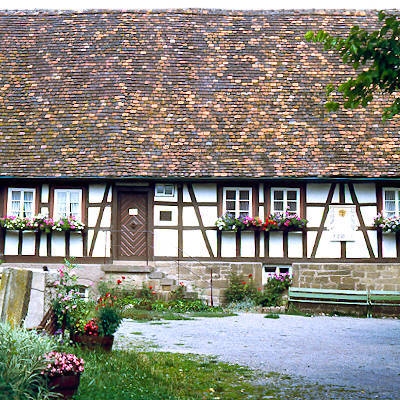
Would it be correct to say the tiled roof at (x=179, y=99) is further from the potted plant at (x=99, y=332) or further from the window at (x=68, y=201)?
the potted plant at (x=99, y=332)

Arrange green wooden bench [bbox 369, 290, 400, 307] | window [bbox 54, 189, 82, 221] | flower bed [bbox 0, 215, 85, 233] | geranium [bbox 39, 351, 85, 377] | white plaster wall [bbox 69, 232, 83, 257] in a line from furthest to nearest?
window [bbox 54, 189, 82, 221]
white plaster wall [bbox 69, 232, 83, 257]
flower bed [bbox 0, 215, 85, 233]
green wooden bench [bbox 369, 290, 400, 307]
geranium [bbox 39, 351, 85, 377]

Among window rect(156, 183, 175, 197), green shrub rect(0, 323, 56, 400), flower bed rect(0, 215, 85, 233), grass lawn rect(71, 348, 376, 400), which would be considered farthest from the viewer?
window rect(156, 183, 175, 197)

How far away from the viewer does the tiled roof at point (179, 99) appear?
55.9 ft

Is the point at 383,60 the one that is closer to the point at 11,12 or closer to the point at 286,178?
the point at 286,178

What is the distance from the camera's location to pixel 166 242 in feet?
56.6

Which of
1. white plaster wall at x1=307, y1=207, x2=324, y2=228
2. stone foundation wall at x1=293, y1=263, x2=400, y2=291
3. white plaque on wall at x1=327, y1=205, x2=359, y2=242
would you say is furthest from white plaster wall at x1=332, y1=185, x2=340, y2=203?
stone foundation wall at x1=293, y1=263, x2=400, y2=291

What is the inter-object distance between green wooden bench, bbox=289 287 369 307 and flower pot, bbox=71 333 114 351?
8.31 m

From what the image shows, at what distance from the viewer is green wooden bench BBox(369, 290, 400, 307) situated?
15.7 meters

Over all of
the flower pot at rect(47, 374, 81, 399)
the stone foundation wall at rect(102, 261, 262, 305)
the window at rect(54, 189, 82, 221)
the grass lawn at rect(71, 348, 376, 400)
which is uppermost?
the window at rect(54, 189, 82, 221)

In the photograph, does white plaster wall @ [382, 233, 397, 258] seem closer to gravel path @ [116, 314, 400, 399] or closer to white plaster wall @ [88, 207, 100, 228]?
gravel path @ [116, 314, 400, 399]

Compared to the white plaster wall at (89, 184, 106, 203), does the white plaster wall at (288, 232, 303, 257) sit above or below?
below

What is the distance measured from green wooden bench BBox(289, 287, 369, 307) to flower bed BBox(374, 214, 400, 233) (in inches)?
77.0

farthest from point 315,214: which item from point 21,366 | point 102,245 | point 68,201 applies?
point 21,366

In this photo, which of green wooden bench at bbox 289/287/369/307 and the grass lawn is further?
green wooden bench at bbox 289/287/369/307
